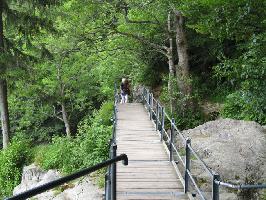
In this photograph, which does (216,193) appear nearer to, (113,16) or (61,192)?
(61,192)

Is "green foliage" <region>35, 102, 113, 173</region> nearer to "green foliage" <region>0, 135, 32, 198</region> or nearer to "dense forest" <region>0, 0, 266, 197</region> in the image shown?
"dense forest" <region>0, 0, 266, 197</region>

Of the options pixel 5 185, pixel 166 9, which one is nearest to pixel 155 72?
pixel 166 9

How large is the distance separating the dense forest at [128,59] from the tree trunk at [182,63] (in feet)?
0.15

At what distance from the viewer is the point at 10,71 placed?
16625mm

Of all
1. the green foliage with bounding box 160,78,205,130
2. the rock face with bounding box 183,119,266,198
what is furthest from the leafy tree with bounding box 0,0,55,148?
the rock face with bounding box 183,119,266,198

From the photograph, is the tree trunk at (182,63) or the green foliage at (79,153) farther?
the tree trunk at (182,63)

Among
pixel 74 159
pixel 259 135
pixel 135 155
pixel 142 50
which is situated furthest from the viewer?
pixel 142 50

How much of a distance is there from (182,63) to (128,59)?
6.19 m

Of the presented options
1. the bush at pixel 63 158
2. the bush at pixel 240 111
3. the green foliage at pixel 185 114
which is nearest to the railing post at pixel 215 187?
the bush at pixel 240 111

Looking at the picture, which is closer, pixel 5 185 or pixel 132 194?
pixel 132 194

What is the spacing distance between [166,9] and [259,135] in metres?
7.04

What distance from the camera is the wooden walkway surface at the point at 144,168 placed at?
23.8 ft

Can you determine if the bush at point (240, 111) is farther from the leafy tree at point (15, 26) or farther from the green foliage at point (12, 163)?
the green foliage at point (12, 163)

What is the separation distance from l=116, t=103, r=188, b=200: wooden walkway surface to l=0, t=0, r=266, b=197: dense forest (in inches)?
41.5
